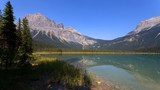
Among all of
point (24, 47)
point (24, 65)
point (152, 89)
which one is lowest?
point (152, 89)

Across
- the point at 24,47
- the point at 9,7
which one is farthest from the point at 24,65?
the point at 9,7

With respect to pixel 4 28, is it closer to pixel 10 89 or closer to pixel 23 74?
pixel 23 74

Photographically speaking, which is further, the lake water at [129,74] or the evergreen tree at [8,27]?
the evergreen tree at [8,27]

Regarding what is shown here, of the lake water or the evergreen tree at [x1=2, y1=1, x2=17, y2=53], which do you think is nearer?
the lake water

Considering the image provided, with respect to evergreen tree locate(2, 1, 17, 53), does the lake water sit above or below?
below

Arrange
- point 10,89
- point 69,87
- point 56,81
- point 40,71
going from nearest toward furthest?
1. point 10,89
2. point 69,87
3. point 56,81
4. point 40,71

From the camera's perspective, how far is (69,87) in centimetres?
1244

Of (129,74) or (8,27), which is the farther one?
(8,27)

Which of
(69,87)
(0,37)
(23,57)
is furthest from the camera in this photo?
(0,37)

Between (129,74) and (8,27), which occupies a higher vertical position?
(8,27)

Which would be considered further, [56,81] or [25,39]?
[25,39]

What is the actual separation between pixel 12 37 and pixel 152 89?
42.2m

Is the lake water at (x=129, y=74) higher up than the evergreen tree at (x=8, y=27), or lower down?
lower down

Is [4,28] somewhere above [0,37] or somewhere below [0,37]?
above
